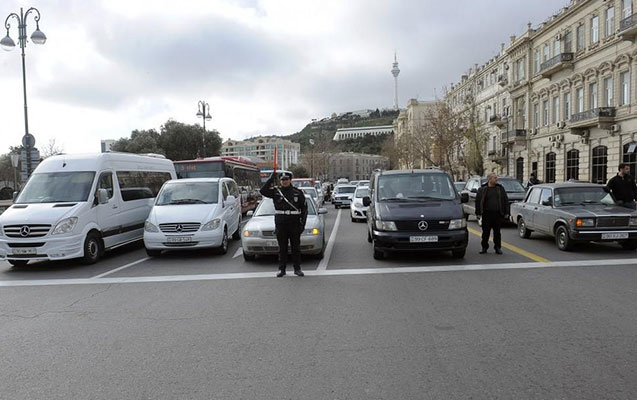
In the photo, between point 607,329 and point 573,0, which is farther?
point 573,0

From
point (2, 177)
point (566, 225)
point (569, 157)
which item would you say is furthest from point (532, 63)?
point (2, 177)

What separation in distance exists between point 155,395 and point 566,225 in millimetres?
9367

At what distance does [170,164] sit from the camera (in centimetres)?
1585

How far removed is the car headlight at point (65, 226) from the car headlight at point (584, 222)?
A: 1039cm

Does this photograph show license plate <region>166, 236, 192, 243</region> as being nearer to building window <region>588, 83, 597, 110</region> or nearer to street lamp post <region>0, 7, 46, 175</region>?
street lamp post <region>0, 7, 46, 175</region>

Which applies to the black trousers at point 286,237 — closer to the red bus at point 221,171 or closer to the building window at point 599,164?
the red bus at point 221,171

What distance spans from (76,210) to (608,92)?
3358 cm

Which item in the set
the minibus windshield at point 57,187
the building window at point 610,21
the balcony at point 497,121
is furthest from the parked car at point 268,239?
the balcony at point 497,121

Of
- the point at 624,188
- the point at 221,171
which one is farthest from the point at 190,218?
the point at 221,171

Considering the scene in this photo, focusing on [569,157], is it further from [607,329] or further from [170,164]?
[607,329]

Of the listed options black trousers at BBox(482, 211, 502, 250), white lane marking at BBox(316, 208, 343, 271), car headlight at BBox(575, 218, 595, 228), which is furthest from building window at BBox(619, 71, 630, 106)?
black trousers at BBox(482, 211, 502, 250)

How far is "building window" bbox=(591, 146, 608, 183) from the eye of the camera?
31720 mm

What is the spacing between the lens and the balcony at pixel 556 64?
35375mm

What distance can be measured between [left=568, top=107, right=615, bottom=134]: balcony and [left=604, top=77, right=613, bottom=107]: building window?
1082 mm
